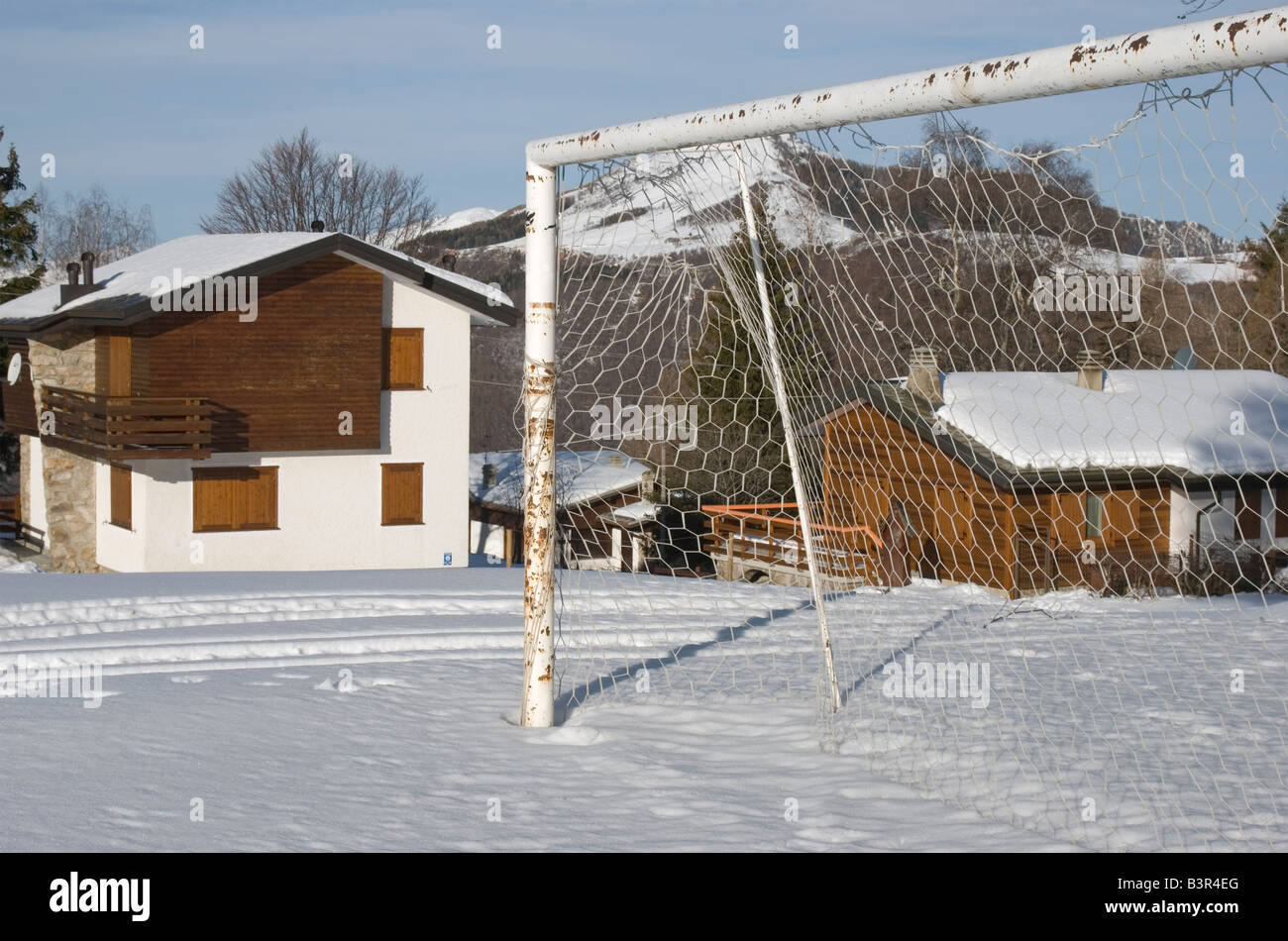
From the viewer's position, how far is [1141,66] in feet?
12.6

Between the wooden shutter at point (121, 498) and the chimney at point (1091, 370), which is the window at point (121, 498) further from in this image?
the chimney at point (1091, 370)

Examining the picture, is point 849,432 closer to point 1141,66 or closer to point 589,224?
point 589,224

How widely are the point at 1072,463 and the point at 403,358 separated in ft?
67.5

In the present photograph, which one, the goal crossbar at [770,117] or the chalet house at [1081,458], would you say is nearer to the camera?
the goal crossbar at [770,117]

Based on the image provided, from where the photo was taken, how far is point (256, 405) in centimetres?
2362

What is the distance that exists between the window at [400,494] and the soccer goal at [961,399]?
1710 centimetres

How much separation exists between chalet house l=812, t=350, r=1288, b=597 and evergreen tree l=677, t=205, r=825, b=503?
491 mm

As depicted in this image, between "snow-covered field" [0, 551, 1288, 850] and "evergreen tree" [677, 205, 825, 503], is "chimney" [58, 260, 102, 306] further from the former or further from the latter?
"evergreen tree" [677, 205, 825, 503]

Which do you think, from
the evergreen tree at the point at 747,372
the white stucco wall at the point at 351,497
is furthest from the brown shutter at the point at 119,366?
the evergreen tree at the point at 747,372

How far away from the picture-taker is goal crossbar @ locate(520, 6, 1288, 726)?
3.72 m

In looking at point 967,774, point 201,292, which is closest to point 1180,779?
point 967,774

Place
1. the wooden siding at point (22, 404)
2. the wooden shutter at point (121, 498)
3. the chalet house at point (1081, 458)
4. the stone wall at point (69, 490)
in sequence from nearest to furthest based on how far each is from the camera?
the chalet house at point (1081, 458)
the wooden shutter at point (121, 498)
the stone wall at point (69, 490)
the wooden siding at point (22, 404)

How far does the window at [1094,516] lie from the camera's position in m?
7.28

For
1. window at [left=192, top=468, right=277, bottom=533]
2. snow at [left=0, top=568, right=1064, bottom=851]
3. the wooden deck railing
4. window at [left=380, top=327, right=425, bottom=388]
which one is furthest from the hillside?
window at [left=380, top=327, right=425, bottom=388]
